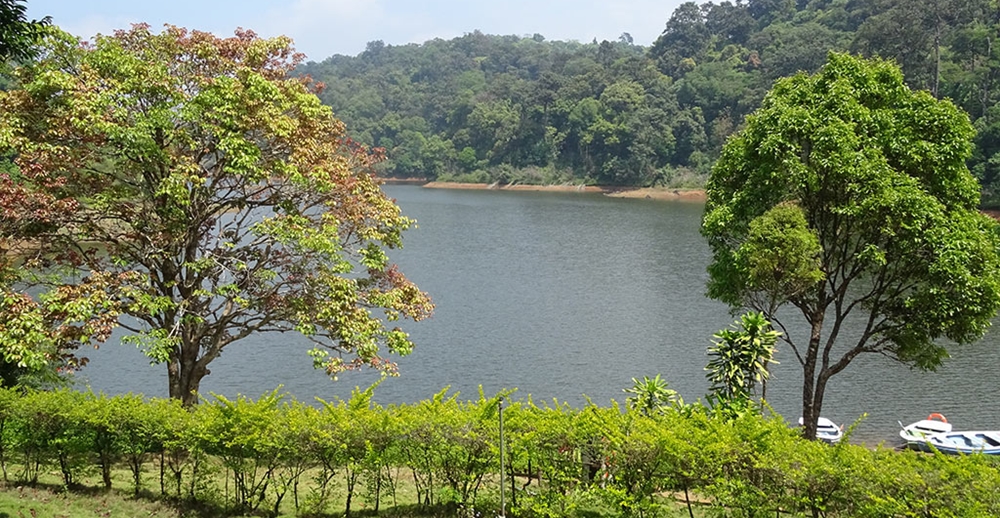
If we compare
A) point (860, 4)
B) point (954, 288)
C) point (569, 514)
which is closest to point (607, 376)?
point (954, 288)

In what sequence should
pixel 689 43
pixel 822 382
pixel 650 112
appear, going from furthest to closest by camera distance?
pixel 689 43 → pixel 650 112 → pixel 822 382

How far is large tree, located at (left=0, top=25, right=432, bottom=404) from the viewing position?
39.6 ft

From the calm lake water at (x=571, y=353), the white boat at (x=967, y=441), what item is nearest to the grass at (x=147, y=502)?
the calm lake water at (x=571, y=353)

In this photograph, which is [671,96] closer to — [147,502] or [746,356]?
[746,356]

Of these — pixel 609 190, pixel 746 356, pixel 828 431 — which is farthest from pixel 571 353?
pixel 609 190

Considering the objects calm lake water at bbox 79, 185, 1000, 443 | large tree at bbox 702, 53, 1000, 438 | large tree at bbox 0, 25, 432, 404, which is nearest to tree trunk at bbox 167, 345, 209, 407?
large tree at bbox 0, 25, 432, 404

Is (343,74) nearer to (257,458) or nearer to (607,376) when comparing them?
(607,376)

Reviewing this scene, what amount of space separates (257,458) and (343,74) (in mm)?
176014

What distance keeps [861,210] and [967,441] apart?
27.0 feet

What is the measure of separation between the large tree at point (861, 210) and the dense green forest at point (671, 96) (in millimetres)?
42464

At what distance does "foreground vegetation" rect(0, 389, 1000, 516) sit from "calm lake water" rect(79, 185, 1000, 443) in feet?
21.5

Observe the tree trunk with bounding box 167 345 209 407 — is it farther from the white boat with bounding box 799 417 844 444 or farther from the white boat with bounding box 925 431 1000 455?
the white boat with bounding box 925 431 1000 455

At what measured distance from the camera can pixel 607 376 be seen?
24406mm

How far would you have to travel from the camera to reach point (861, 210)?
13953 millimetres
